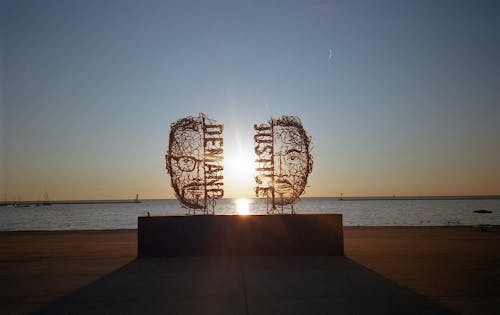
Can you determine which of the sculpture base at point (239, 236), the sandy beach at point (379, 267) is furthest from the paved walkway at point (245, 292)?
the sculpture base at point (239, 236)

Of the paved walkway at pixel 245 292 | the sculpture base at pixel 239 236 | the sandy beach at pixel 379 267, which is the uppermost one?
the sculpture base at pixel 239 236

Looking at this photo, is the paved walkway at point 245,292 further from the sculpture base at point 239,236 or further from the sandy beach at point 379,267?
the sculpture base at point 239,236

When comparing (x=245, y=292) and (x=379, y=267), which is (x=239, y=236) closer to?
(x=379, y=267)

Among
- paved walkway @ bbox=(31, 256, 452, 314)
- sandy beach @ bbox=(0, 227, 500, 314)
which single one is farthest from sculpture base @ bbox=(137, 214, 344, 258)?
paved walkway @ bbox=(31, 256, 452, 314)

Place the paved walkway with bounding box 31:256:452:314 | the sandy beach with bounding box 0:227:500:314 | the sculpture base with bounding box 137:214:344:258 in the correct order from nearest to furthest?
the paved walkway with bounding box 31:256:452:314 → the sandy beach with bounding box 0:227:500:314 → the sculpture base with bounding box 137:214:344:258

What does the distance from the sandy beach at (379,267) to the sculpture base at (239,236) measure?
1.07m

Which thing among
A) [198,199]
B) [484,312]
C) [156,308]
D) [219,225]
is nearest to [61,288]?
[156,308]

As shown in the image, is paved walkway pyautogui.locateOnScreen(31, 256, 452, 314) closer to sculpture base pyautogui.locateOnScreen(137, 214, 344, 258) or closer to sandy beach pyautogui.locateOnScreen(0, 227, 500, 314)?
sandy beach pyautogui.locateOnScreen(0, 227, 500, 314)

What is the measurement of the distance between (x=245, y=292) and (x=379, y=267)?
5228 mm

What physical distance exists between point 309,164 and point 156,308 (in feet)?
33.2

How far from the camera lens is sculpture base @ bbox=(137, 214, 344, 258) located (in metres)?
15.9

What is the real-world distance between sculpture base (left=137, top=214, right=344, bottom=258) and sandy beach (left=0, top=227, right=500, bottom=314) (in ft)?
3.51

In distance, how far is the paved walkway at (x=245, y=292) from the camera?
841 cm

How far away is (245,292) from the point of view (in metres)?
9.73
